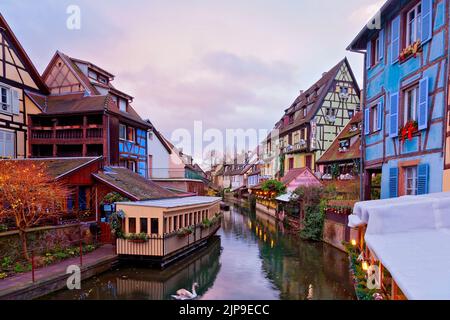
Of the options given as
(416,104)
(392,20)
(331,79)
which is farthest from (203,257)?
(331,79)

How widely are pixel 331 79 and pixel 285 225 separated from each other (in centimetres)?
1475

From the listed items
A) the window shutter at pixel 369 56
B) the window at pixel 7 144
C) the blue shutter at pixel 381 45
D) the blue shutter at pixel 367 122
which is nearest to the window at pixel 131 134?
the window at pixel 7 144

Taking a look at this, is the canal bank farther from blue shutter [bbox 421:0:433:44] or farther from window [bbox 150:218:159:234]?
blue shutter [bbox 421:0:433:44]

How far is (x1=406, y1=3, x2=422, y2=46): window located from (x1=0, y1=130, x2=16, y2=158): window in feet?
65.5

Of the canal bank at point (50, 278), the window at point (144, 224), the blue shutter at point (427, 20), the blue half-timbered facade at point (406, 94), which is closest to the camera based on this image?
the canal bank at point (50, 278)

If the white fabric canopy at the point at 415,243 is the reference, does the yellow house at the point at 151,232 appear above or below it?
below

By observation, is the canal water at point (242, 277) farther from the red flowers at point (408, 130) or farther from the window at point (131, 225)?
the red flowers at point (408, 130)

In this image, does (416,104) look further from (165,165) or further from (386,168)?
(165,165)

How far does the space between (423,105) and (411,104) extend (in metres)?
1.19

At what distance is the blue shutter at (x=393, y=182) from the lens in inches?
411

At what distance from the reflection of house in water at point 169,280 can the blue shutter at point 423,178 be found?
7.58m

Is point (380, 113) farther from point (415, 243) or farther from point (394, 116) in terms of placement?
point (415, 243)
